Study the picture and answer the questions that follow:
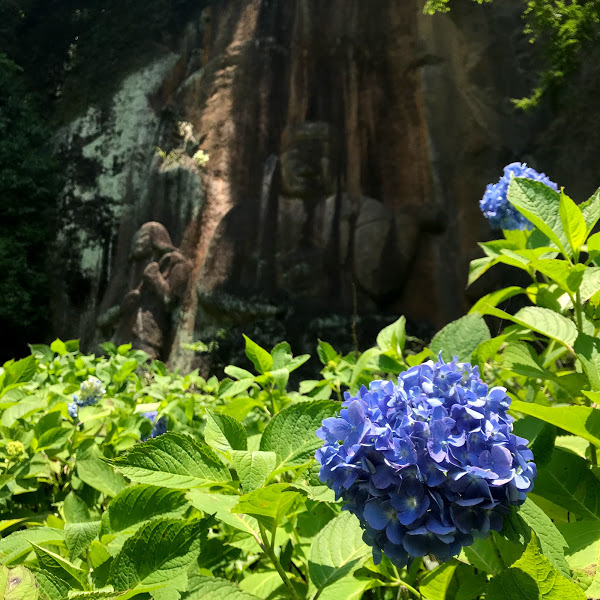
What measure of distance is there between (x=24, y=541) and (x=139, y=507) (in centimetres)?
22

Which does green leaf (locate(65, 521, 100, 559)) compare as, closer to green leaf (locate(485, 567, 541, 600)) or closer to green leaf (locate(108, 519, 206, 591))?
green leaf (locate(108, 519, 206, 591))

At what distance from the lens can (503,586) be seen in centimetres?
55

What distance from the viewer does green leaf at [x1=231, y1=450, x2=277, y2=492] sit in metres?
0.71

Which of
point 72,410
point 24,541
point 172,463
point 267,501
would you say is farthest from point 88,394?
point 267,501

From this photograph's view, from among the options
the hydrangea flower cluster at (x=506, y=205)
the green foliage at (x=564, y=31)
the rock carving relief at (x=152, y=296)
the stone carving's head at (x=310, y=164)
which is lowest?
the rock carving relief at (x=152, y=296)

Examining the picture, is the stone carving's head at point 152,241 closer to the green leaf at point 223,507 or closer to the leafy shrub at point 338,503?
the leafy shrub at point 338,503

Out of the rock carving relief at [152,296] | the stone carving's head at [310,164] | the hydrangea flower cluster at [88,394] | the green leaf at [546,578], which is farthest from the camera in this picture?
the rock carving relief at [152,296]

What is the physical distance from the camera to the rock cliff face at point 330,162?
7699 millimetres

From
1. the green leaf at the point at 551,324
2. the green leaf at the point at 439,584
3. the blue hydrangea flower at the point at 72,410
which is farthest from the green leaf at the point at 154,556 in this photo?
the blue hydrangea flower at the point at 72,410

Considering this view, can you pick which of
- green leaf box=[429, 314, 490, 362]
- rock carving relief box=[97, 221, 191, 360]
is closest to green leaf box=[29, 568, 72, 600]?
green leaf box=[429, 314, 490, 362]

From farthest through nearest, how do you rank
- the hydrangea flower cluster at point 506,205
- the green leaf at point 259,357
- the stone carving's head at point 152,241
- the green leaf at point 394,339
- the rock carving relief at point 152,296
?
the stone carving's head at point 152,241, the rock carving relief at point 152,296, the hydrangea flower cluster at point 506,205, the green leaf at point 259,357, the green leaf at point 394,339

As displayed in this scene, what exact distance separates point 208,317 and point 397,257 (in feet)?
10.4

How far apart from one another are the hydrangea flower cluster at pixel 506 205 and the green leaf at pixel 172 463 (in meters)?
1.52

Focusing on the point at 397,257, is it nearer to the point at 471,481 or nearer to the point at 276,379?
the point at 276,379
